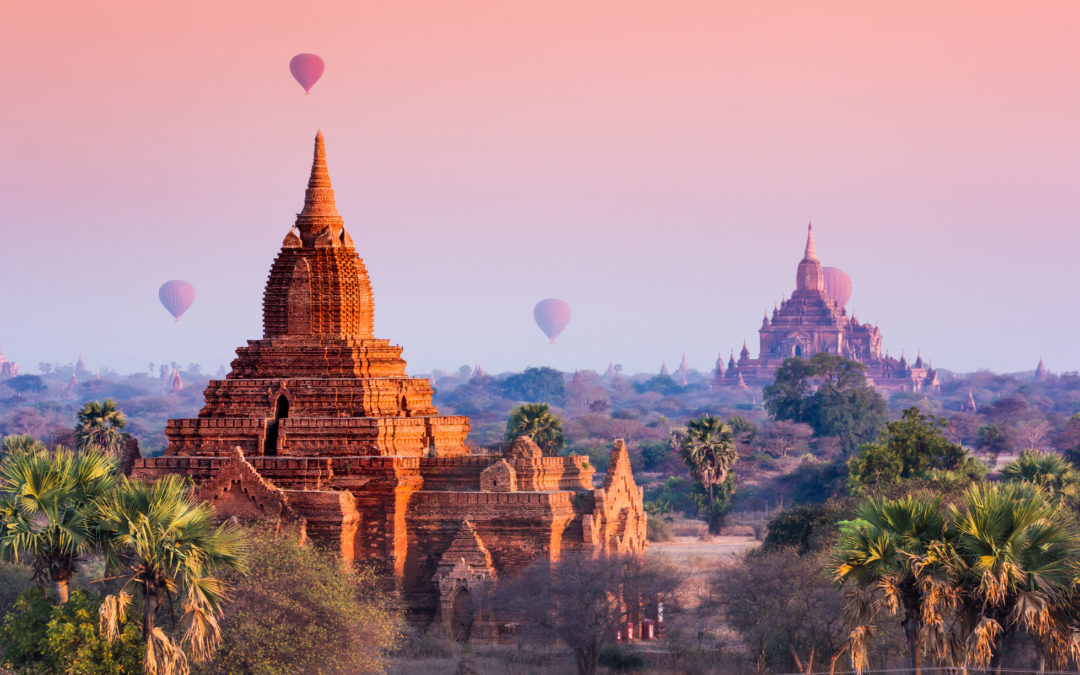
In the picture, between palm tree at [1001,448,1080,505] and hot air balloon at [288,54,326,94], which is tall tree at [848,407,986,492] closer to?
palm tree at [1001,448,1080,505]

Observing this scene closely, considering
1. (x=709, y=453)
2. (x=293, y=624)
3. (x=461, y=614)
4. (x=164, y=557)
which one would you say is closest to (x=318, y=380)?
(x=461, y=614)

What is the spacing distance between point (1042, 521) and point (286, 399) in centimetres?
2525

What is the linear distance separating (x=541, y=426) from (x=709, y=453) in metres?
10.4

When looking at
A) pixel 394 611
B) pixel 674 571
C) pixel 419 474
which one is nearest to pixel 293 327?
pixel 419 474

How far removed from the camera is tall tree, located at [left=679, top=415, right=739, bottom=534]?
277 feet

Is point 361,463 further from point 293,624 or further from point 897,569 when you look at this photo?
point 897,569

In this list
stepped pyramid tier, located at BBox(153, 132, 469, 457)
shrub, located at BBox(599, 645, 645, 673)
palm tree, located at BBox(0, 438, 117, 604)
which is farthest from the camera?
stepped pyramid tier, located at BBox(153, 132, 469, 457)

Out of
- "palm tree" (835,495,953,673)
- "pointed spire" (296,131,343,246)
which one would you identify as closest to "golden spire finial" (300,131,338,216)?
"pointed spire" (296,131,343,246)

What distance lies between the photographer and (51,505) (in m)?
37.0

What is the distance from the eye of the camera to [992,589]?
107 ft

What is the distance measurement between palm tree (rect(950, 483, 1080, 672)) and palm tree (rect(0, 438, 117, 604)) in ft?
53.5

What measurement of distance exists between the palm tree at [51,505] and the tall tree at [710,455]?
4900 cm

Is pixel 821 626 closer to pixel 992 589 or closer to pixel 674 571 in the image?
pixel 674 571

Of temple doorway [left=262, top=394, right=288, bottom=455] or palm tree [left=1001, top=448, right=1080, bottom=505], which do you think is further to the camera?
palm tree [left=1001, top=448, right=1080, bottom=505]
